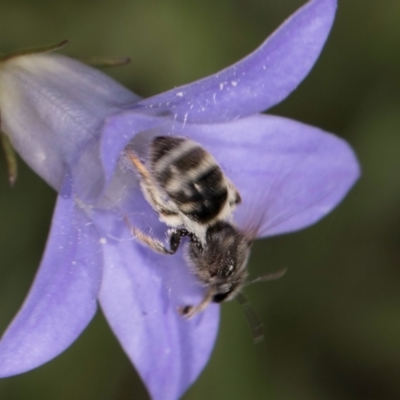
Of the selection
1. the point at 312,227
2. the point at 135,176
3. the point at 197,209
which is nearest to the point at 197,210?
the point at 197,209

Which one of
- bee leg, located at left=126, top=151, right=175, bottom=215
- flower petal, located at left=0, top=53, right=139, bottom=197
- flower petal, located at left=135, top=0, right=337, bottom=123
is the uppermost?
flower petal, located at left=135, top=0, right=337, bottom=123

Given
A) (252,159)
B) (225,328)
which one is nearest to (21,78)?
(252,159)

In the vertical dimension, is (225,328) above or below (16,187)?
below

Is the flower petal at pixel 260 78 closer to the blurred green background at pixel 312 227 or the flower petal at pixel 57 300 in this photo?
the flower petal at pixel 57 300

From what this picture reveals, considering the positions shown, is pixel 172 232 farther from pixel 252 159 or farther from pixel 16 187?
pixel 16 187

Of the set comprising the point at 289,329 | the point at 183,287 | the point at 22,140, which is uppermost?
the point at 22,140

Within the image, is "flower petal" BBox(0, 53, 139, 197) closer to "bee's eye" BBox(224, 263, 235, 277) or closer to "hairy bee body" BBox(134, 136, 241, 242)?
"hairy bee body" BBox(134, 136, 241, 242)

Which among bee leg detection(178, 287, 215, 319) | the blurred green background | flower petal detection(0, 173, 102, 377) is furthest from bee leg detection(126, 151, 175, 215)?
the blurred green background
